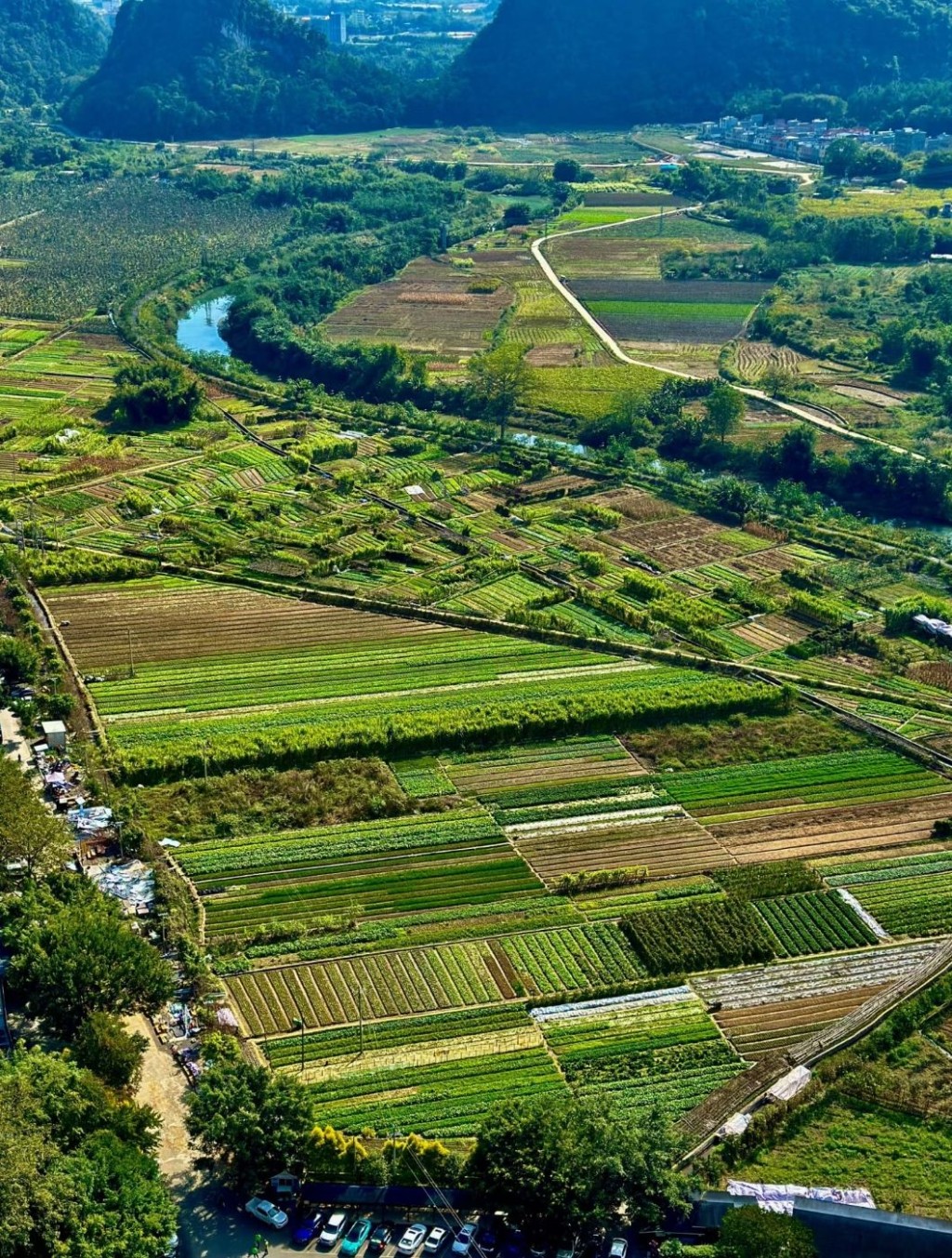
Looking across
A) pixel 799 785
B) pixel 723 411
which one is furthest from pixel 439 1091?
pixel 723 411

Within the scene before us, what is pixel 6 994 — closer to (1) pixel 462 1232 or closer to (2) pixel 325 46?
(1) pixel 462 1232

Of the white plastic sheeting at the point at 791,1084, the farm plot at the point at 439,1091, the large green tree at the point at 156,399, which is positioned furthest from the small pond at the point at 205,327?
the white plastic sheeting at the point at 791,1084

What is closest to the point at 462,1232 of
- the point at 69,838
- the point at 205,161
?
the point at 69,838

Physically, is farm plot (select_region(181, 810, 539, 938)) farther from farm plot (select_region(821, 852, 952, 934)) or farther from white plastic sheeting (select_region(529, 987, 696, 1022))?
farm plot (select_region(821, 852, 952, 934))

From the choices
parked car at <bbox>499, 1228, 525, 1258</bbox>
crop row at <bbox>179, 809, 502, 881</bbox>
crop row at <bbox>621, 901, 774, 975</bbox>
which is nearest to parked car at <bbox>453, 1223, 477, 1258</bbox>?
parked car at <bbox>499, 1228, 525, 1258</bbox>

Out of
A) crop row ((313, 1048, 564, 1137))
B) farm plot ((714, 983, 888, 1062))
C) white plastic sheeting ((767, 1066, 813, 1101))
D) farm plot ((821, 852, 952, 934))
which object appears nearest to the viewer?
crop row ((313, 1048, 564, 1137))

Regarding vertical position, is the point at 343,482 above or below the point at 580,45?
below
